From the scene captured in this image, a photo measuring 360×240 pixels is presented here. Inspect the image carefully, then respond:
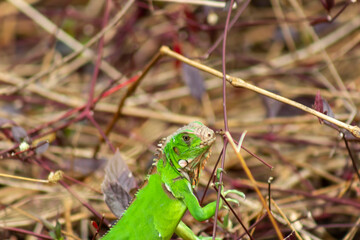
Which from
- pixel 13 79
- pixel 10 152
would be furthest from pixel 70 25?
pixel 10 152

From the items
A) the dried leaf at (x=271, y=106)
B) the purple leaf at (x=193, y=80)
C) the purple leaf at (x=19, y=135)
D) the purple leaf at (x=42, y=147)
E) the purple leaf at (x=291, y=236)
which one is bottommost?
the purple leaf at (x=291, y=236)

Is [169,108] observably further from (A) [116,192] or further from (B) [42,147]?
(A) [116,192]

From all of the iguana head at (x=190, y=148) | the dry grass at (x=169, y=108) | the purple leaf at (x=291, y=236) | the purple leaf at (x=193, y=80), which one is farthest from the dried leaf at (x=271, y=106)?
the purple leaf at (x=291, y=236)

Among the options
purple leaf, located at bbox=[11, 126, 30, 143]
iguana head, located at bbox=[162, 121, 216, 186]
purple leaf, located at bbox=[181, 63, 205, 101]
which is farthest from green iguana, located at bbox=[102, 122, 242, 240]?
purple leaf, located at bbox=[181, 63, 205, 101]

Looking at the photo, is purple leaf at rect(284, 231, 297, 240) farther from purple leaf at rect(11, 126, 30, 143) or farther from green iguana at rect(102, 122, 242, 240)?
purple leaf at rect(11, 126, 30, 143)

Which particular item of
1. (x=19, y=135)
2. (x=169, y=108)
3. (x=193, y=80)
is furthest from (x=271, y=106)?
(x=19, y=135)

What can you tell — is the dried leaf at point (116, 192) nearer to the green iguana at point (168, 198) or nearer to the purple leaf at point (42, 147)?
the green iguana at point (168, 198)

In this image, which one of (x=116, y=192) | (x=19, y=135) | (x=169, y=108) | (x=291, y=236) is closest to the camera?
(x=291, y=236)

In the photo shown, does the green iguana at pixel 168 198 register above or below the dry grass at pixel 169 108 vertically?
below
